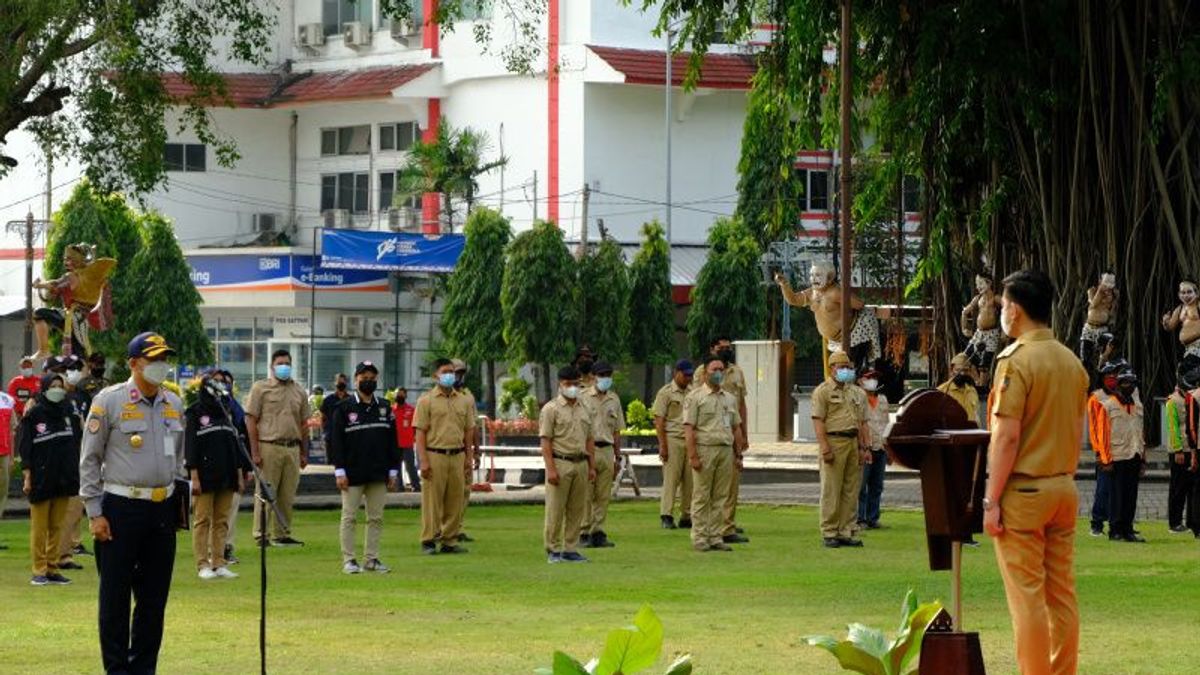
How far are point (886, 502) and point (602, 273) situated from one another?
31.8m

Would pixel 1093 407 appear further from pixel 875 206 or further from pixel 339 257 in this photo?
pixel 339 257

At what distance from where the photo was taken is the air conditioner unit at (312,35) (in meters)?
74.2

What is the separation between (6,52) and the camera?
26953mm

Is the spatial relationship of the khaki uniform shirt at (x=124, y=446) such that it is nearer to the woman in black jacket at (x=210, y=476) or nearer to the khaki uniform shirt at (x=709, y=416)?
the woman in black jacket at (x=210, y=476)

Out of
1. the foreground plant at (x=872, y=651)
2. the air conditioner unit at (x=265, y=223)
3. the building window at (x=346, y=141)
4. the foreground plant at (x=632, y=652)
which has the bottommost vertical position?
the foreground plant at (x=872, y=651)

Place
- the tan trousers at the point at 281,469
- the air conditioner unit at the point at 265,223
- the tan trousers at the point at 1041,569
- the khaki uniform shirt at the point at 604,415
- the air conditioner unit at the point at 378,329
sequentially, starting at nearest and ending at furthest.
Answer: the tan trousers at the point at 1041,569, the tan trousers at the point at 281,469, the khaki uniform shirt at the point at 604,415, the air conditioner unit at the point at 378,329, the air conditioner unit at the point at 265,223

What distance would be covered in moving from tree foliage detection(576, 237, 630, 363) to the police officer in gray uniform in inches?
1926

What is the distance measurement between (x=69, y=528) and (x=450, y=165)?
47.1 metres

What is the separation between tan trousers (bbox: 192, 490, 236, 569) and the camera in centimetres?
1995

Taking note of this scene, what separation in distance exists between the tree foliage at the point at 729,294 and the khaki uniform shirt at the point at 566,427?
4052 centimetres

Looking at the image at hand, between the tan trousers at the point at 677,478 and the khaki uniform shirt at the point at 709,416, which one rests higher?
the khaki uniform shirt at the point at 709,416

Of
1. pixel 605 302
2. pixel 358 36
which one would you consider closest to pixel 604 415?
pixel 605 302

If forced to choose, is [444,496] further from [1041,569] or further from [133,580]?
[1041,569]

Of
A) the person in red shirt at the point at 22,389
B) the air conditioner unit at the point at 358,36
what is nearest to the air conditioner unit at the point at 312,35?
the air conditioner unit at the point at 358,36
